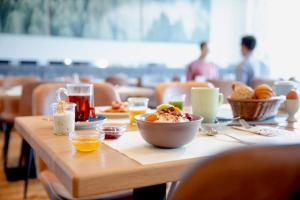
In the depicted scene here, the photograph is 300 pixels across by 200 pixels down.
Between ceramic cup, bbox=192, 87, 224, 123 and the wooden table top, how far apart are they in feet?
1.50

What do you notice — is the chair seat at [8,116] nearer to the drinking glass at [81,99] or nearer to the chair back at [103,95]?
the chair back at [103,95]

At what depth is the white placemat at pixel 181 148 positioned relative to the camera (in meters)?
0.89

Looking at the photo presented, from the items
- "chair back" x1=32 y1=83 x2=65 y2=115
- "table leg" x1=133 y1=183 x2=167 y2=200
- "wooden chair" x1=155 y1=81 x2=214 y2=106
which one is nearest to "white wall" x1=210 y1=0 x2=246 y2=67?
"wooden chair" x1=155 y1=81 x2=214 y2=106

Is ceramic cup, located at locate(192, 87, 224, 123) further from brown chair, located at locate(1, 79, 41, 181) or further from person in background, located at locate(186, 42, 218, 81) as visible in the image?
person in background, located at locate(186, 42, 218, 81)

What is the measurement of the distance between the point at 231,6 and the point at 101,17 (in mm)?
2892

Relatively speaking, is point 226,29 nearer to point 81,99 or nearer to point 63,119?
point 81,99

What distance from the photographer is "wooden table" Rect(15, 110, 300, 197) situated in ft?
2.46

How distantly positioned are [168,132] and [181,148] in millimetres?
73

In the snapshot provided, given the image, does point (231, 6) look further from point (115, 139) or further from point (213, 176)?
point (213, 176)

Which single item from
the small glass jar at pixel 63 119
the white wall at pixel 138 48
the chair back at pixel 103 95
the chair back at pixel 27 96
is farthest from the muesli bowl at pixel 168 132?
the white wall at pixel 138 48

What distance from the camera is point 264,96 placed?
4.55ft

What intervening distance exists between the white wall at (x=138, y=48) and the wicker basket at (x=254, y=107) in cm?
509

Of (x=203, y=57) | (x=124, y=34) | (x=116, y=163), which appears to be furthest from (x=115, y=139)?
(x=124, y=34)

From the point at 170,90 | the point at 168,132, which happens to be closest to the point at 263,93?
the point at 168,132
